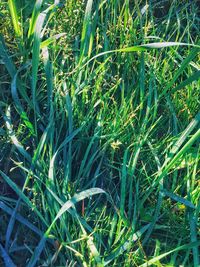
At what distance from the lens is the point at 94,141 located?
172 cm

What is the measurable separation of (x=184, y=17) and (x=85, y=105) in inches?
23.5

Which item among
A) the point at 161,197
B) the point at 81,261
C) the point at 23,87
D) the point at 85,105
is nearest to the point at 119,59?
the point at 85,105

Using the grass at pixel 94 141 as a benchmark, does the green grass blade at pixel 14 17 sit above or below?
above

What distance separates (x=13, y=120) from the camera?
177cm

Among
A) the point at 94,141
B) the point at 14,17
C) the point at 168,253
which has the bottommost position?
the point at 168,253

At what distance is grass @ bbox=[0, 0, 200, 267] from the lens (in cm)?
157

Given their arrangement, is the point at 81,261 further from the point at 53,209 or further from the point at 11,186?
the point at 11,186

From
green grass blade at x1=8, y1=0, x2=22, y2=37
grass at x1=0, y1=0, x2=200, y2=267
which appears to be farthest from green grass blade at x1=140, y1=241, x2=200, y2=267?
green grass blade at x1=8, y1=0, x2=22, y2=37

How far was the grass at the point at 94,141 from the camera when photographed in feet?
5.16

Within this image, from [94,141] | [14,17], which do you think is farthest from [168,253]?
[14,17]

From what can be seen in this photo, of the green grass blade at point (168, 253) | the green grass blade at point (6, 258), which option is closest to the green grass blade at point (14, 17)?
the green grass blade at point (6, 258)

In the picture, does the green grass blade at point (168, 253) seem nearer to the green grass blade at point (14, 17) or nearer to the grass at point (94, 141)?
the grass at point (94, 141)

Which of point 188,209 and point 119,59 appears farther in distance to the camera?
point 119,59

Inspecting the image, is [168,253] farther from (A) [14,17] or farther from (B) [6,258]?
(A) [14,17]
